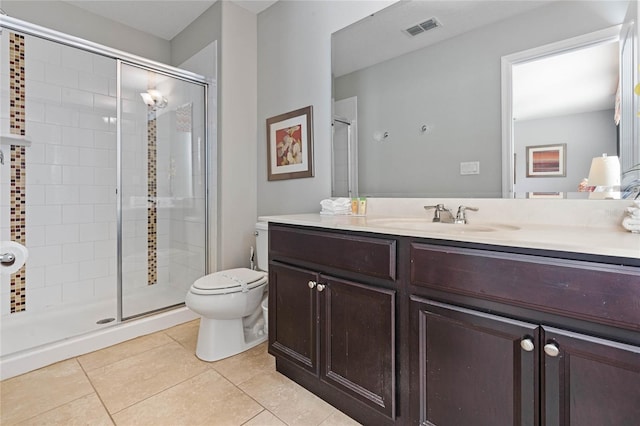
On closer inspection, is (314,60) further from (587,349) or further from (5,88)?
(5,88)

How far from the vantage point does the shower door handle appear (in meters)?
1.56

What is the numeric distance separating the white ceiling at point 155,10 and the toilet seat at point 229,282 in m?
2.01

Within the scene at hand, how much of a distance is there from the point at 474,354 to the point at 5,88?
128 inches

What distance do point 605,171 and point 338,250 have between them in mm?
1080

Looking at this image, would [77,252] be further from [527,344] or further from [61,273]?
[527,344]

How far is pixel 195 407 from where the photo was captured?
146 cm

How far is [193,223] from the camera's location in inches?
108

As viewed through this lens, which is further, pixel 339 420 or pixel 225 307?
pixel 225 307

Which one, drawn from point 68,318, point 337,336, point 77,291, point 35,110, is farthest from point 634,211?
point 35,110

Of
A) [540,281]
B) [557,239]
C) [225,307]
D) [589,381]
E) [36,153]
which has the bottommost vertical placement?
[225,307]

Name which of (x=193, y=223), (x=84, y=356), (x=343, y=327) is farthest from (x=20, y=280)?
(x=343, y=327)

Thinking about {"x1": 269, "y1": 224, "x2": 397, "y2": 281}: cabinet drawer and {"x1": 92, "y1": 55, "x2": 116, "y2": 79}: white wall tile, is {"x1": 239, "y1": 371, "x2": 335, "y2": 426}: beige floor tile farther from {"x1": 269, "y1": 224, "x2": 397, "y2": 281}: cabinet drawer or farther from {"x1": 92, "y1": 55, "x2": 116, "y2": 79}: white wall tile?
{"x1": 92, "y1": 55, "x2": 116, "y2": 79}: white wall tile

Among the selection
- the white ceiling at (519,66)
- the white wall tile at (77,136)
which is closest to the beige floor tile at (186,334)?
the white wall tile at (77,136)

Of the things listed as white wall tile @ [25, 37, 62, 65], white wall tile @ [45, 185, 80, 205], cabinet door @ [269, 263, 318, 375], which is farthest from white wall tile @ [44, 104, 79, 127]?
cabinet door @ [269, 263, 318, 375]
